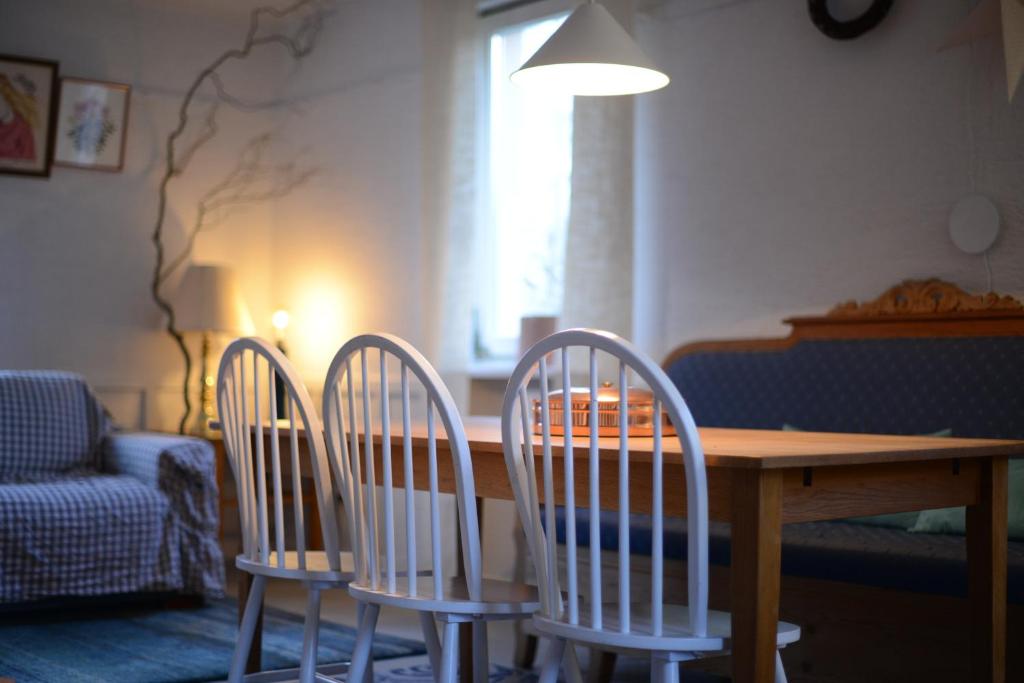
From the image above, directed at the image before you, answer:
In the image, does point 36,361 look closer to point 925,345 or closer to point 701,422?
point 701,422

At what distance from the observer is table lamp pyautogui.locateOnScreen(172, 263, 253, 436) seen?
531 cm

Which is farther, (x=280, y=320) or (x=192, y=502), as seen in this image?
(x=280, y=320)

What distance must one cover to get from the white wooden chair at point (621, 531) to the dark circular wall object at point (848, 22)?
2151 millimetres

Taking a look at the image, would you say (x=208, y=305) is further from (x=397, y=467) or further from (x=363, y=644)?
(x=363, y=644)

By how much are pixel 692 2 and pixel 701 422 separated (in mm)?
1409

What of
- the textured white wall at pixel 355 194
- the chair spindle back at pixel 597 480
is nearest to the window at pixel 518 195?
the textured white wall at pixel 355 194

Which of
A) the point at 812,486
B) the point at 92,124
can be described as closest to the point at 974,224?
the point at 812,486

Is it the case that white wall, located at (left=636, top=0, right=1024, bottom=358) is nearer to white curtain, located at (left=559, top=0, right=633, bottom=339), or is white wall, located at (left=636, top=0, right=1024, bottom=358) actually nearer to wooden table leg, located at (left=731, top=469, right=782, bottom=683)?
white curtain, located at (left=559, top=0, right=633, bottom=339)

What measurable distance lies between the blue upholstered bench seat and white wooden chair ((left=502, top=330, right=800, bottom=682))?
35.1 inches

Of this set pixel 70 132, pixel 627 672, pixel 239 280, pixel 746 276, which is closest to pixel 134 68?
pixel 70 132

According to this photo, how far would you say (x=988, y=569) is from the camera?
2439 mm

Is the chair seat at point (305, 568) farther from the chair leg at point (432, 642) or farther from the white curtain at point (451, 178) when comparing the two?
the white curtain at point (451, 178)

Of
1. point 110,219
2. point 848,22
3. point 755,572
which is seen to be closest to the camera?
point 755,572

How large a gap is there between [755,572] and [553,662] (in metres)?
0.40
